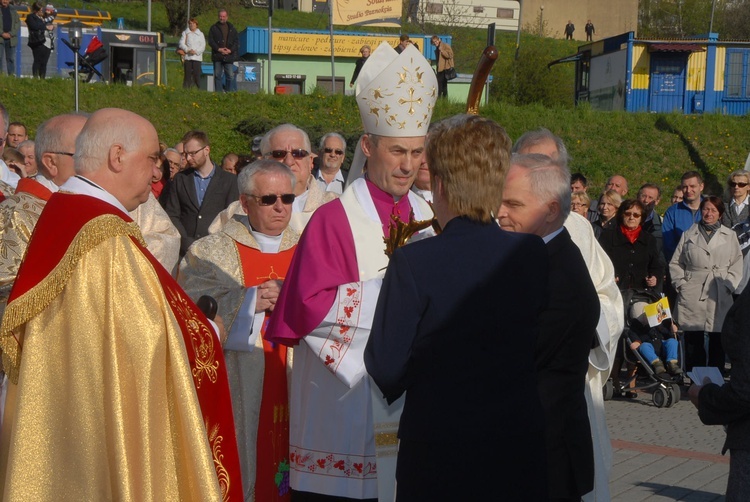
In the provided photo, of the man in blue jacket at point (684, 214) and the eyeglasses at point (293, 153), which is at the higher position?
the eyeglasses at point (293, 153)

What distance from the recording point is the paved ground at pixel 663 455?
6574 millimetres

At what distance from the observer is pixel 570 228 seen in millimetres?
5023

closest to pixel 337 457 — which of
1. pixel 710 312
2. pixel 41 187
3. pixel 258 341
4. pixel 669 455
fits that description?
pixel 258 341

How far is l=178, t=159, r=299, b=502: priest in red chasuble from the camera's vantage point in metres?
5.07

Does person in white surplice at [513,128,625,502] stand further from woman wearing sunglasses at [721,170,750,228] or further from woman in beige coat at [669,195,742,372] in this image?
woman wearing sunglasses at [721,170,750,228]

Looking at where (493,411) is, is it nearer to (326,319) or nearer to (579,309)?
(579,309)

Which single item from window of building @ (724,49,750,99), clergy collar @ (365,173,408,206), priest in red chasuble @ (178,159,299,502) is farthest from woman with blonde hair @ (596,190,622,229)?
window of building @ (724,49,750,99)

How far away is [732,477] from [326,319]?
1.60m

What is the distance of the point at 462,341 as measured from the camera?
116 inches

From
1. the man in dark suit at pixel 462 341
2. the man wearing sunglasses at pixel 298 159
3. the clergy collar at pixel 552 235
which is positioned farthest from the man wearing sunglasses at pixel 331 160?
the man in dark suit at pixel 462 341

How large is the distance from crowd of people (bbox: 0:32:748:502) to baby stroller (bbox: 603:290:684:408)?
5.20m

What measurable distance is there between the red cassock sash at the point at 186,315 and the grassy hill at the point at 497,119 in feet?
50.7

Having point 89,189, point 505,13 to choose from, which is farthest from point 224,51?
point 505,13

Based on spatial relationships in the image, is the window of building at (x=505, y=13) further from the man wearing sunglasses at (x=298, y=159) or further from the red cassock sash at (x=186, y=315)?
the red cassock sash at (x=186, y=315)
